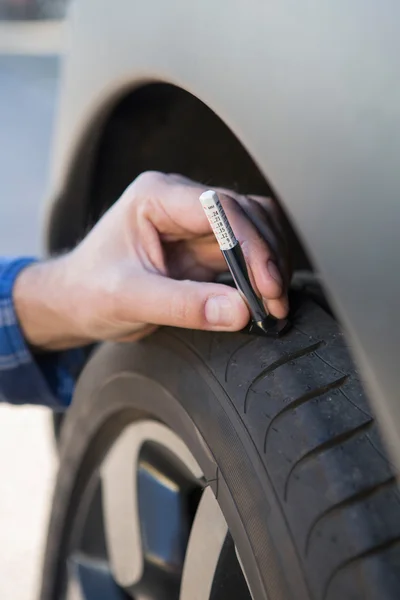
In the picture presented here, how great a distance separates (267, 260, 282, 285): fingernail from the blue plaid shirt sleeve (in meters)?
0.45

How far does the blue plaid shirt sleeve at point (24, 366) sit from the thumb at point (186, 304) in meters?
0.31

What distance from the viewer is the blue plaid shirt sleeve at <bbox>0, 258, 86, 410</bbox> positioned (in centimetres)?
98

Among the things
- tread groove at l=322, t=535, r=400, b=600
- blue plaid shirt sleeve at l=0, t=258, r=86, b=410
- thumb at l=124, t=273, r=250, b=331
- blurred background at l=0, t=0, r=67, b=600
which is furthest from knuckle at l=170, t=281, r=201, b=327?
blurred background at l=0, t=0, r=67, b=600

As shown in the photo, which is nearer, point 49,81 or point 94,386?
point 94,386

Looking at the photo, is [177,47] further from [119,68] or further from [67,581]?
[67,581]

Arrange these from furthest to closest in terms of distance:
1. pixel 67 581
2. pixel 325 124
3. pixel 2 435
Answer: pixel 2 435 → pixel 67 581 → pixel 325 124

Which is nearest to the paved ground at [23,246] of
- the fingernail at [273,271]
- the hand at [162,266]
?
the hand at [162,266]

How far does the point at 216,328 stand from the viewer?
0.66m

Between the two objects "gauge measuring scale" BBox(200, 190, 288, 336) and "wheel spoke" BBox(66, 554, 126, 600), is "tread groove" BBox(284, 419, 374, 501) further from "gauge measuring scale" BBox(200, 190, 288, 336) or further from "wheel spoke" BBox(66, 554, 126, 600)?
"wheel spoke" BBox(66, 554, 126, 600)

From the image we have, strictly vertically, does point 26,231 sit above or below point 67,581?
below

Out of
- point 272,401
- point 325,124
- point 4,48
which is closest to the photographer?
point 325,124

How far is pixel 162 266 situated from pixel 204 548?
29cm

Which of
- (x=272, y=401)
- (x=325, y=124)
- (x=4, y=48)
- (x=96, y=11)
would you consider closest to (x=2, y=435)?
(x=96, y=11)

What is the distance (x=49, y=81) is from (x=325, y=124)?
5.21 m
